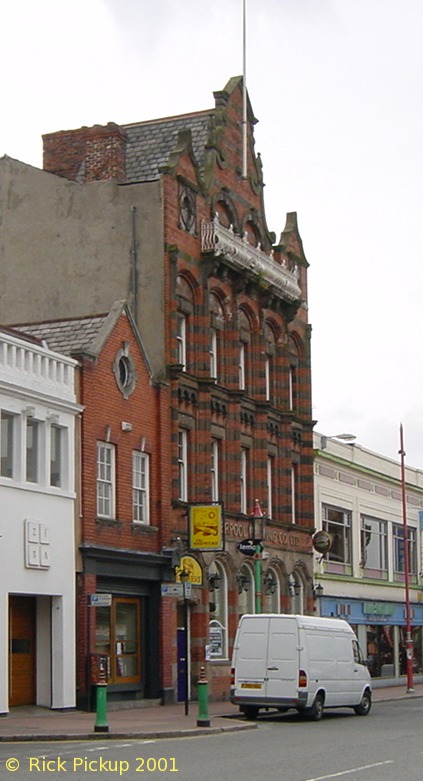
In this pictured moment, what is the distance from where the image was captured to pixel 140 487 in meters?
37.4

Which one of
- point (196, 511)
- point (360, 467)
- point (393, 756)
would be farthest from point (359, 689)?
point (360, 467)

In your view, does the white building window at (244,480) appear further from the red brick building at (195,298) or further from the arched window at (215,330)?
the arched window at (215,330)

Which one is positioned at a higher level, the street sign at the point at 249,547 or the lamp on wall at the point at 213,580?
the street sign at the point at 249,547

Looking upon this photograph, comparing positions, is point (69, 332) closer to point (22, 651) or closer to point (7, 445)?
point (7, 445)

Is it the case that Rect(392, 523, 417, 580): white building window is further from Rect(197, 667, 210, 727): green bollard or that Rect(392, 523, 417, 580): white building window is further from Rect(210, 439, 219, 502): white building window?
Rect(197, 667, 210, 727): green bollard

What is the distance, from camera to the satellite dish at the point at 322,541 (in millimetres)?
49281

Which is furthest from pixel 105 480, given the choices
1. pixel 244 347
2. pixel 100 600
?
pixel 244 347

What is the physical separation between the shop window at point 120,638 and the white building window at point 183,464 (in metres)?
4.04

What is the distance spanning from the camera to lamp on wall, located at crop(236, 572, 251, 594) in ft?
140

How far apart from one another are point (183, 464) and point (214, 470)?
7.15ft

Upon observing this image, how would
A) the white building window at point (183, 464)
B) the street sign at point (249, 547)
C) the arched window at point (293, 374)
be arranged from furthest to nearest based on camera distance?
the arched window at point (293, 374)
the street sign at point (249, 547)
the white building window at point (183, 464)

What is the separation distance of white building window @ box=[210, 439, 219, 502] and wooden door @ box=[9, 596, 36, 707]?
10071 millimetres

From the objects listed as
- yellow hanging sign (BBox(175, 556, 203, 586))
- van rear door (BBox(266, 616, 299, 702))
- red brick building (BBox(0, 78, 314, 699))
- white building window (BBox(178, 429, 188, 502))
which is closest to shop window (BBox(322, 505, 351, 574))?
red brick building (BBox(0, 78, 314, 699))

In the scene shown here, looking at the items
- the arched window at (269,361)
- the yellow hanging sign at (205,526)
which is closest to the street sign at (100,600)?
the yellow hanging sign at (205,526)
